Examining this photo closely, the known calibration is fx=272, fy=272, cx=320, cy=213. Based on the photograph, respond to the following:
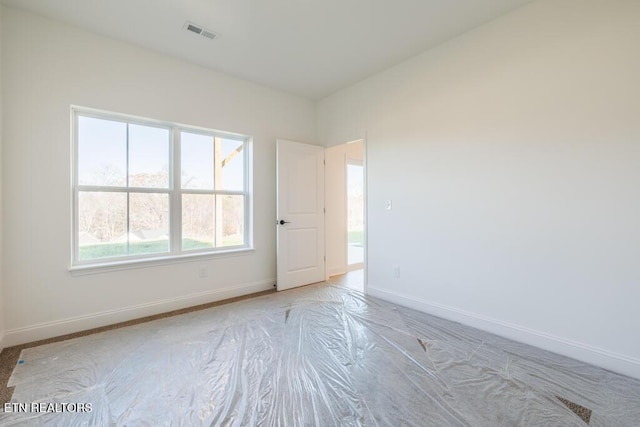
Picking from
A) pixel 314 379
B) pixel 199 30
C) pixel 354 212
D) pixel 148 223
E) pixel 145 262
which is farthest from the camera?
A: pixel 354 212

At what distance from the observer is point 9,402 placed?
5.41ft

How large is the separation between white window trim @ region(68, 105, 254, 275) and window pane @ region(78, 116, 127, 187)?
5cm

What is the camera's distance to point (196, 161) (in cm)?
349

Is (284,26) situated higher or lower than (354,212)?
higher

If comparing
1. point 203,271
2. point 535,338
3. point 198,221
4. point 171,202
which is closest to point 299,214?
point 198,221

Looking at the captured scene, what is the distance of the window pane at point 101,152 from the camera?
2748mm

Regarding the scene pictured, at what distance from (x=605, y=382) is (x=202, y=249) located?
3.89 m

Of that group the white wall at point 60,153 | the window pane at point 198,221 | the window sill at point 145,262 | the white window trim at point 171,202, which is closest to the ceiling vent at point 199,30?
the white wall at point 60,153

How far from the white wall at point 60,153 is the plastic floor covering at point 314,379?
0.33 meters

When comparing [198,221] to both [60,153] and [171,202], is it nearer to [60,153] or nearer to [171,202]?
[171,202]

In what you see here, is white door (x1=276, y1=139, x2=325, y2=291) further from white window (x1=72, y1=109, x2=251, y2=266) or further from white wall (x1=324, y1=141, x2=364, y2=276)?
white window (x1=72, y1=109, x2=251, y2=266)

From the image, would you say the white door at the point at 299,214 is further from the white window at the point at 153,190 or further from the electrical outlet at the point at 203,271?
the electrical outlet at the point at 203,271

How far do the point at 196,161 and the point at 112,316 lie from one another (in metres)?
1.93

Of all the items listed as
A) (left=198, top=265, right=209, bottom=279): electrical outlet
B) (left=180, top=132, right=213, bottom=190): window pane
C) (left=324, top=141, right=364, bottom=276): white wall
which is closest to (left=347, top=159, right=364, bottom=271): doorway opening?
(left=324, top=141, right=364, bottom=276): white wall
